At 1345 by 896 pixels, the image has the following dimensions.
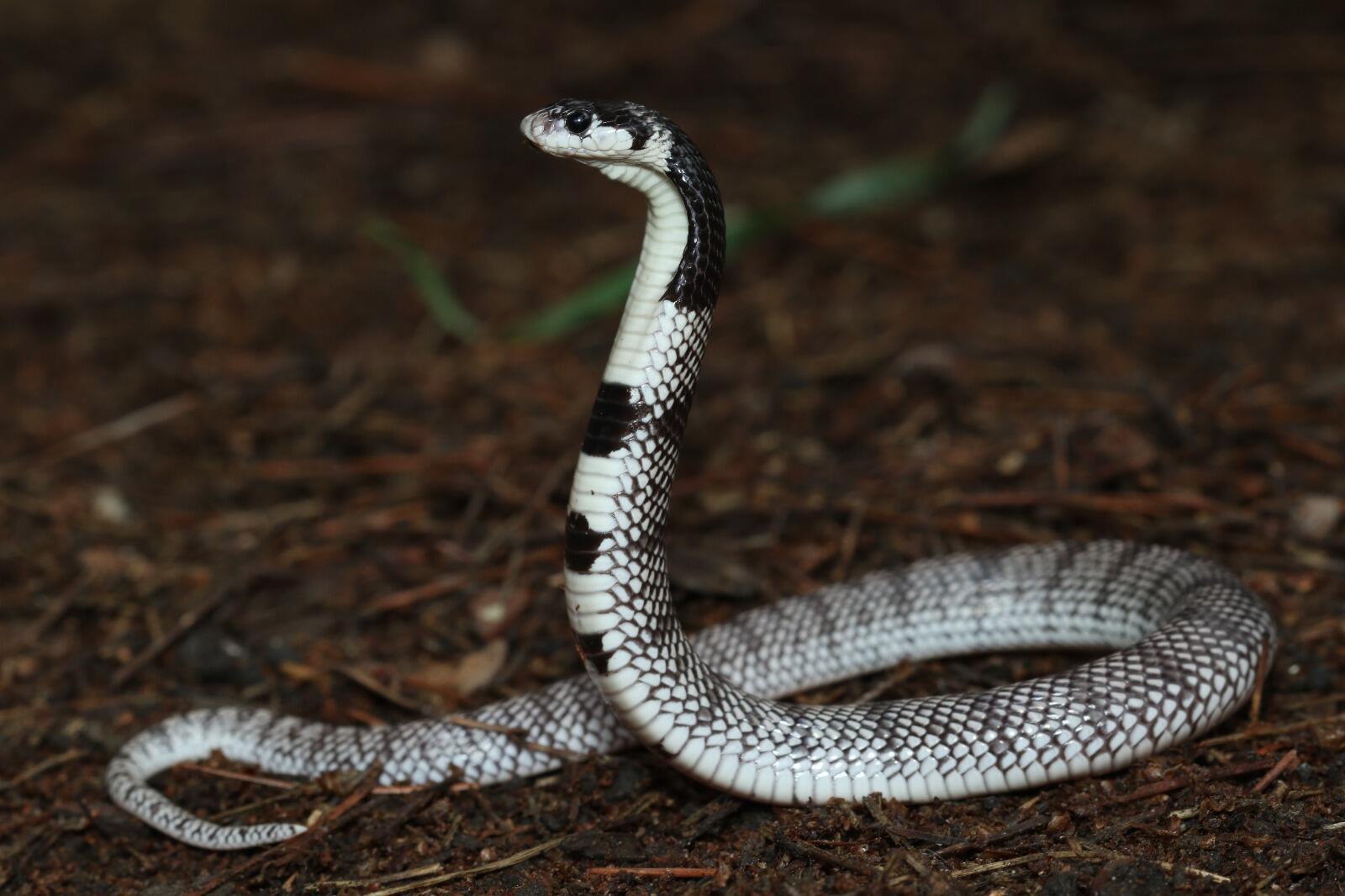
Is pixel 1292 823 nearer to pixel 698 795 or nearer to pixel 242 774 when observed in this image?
pixel 698 795

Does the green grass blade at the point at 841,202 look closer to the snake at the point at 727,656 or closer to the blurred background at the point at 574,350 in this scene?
the blurred background at the point at 574,350

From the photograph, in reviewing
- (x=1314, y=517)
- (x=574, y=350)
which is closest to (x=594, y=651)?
(x=1314, y=517)

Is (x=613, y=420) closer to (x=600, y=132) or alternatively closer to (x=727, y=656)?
(x=600, y=132)

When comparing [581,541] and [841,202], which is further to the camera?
[841,202]

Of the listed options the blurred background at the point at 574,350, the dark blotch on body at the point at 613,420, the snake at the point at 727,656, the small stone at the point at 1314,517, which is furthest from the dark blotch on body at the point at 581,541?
the small stone at the point at 1314,517

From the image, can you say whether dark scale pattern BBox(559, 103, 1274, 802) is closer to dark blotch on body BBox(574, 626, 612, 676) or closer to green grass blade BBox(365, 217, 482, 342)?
dark blotch on body BBox(574, 626, 612, 676)

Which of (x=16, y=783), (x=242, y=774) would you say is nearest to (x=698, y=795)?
(x=242, y=774)

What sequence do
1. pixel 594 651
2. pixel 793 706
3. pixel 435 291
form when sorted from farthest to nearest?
pixel 435 291 < pixel 793 706 < pixel 594 651
